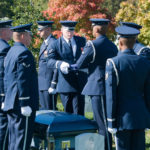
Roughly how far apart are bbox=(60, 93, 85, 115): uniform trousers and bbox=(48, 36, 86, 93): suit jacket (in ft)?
0.38

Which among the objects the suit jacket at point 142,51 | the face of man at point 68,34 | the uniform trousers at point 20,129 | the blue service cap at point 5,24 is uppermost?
the blue service cap at point 5,24

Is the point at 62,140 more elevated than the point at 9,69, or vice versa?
the point at 9,69

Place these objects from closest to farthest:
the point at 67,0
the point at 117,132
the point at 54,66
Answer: the point at 117,132, the point at 54,66, the point at 67,0

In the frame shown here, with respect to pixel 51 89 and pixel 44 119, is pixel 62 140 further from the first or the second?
pixel 51 89

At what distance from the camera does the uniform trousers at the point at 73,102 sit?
678 centimetres

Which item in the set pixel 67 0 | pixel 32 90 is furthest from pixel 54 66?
pixel 67 0

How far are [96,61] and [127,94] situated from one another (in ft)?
4.89

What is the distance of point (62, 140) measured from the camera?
5.80m

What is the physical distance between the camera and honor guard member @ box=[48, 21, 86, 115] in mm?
6738

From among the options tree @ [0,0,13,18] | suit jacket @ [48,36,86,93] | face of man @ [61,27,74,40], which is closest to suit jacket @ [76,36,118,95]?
suit jacket @ [48,36,86,93]

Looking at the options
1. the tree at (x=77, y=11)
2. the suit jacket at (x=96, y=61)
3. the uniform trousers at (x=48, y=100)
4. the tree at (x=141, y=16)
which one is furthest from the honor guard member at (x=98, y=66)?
the tree at (x=77, y=11)

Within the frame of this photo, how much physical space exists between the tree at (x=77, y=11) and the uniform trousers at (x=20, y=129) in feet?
49.0

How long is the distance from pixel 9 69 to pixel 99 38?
144 centimetres

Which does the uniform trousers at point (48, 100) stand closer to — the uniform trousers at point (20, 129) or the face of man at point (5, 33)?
the face of man at point (5, 33)
